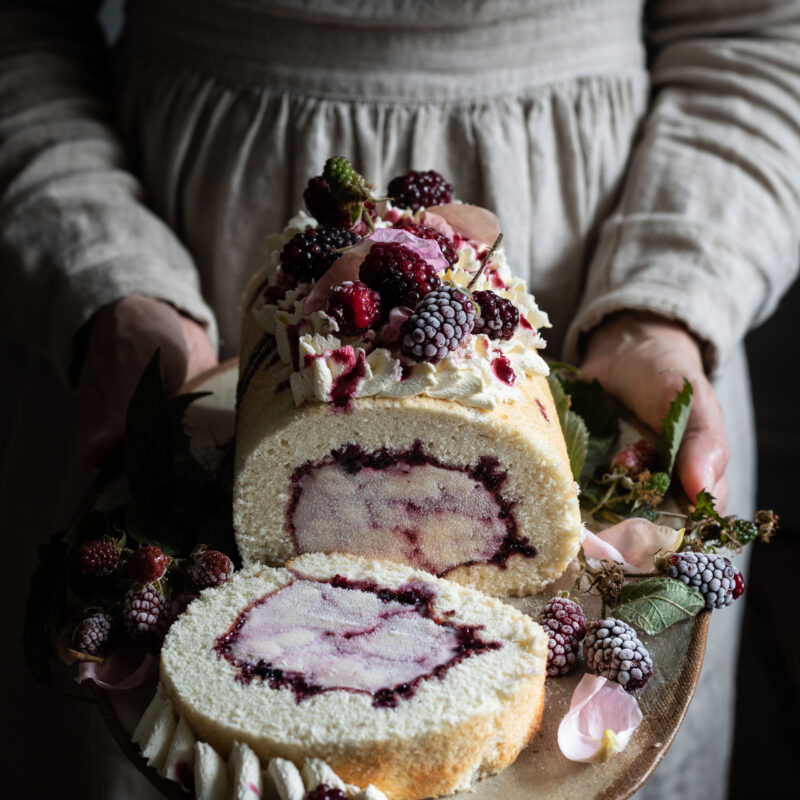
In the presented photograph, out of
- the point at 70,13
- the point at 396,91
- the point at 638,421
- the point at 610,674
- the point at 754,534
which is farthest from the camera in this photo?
the point at 70,13

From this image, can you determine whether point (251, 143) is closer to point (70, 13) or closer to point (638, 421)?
point (70, 13)

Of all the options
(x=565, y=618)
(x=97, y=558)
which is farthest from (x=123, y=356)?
(x=565, y=618)

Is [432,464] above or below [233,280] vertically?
above

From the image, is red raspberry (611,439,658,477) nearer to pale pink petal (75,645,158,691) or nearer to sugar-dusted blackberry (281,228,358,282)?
sugar-dusted blackberry (281,228,358,282)

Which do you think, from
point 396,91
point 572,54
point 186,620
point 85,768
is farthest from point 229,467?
point 572,54

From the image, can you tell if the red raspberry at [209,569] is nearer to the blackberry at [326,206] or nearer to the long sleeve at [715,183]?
the blackberry at [326,206]
